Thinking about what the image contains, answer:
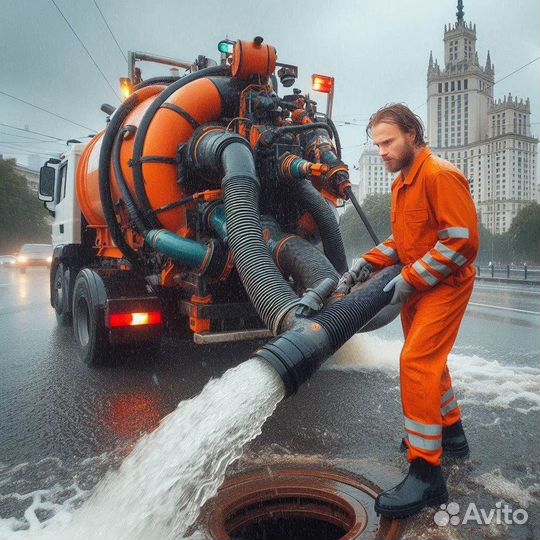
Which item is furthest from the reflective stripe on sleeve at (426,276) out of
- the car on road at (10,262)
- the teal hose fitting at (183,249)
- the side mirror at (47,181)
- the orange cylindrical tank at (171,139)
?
the car on road at (10,262)

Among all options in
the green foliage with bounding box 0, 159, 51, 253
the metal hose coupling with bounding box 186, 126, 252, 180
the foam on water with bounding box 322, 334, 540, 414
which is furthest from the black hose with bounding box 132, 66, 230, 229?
the green foliage with bounding box 0, 159, 51, 253

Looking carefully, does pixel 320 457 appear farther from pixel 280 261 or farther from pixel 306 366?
pixel 280 261

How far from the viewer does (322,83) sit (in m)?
6.88

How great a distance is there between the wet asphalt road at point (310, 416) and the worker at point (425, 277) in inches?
6.4

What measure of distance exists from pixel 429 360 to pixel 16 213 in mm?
47472

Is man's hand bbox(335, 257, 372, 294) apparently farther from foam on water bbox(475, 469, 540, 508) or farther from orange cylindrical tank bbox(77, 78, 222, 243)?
orange cylindrical tank bbox(77, 78, 222, 243)

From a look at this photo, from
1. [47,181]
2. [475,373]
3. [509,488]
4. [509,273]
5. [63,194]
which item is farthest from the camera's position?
[509,273]

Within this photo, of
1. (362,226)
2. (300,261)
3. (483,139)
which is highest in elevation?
(483,139)

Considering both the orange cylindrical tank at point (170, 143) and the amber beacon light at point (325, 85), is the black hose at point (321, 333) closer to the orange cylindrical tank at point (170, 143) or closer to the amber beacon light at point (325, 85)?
the orange cylindrical tank at point (170, 143)

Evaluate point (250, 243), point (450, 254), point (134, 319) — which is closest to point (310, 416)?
point (250, 243)

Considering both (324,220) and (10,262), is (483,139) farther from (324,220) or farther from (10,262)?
(324,220)

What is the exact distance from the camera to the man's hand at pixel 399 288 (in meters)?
2.59

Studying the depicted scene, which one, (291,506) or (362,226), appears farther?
(362,226)

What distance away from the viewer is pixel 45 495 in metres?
2.66
